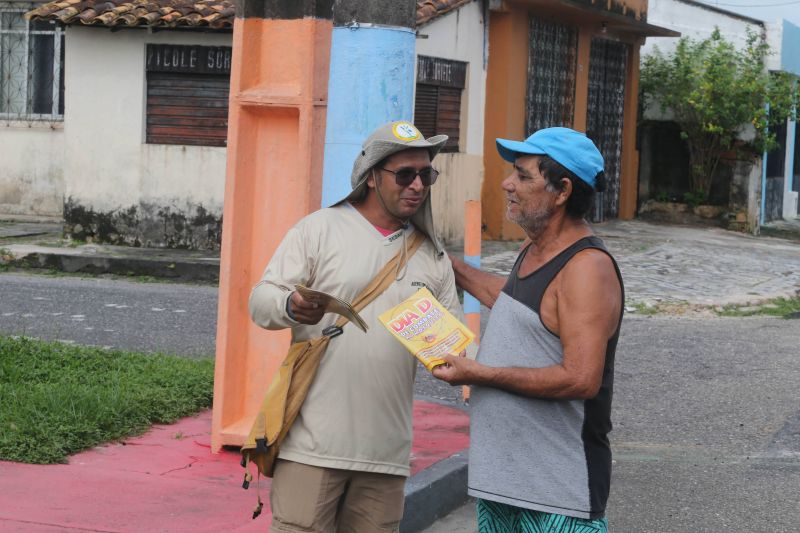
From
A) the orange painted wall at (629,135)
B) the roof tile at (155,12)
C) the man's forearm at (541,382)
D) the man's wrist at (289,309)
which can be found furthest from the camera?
the orange painted wall at (629,135)

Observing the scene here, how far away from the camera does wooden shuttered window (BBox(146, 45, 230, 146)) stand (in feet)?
51.1

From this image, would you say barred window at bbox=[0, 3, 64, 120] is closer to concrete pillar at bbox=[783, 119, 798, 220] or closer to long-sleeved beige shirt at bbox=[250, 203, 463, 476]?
concrete pillar at bbox=[783, 119, 798, 220]

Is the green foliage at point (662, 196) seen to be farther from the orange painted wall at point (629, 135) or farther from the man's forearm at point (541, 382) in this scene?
the man's forearm at point (541, 382)

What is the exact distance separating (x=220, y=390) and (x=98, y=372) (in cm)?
178

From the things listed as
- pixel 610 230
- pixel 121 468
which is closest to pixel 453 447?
pixel 121 468

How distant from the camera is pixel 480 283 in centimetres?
433

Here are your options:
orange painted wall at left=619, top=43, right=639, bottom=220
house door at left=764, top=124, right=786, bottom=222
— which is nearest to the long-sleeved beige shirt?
orange painted wall at left=619, top=43, right=639, bottom=220

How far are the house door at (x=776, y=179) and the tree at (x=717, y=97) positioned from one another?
286 centimetres

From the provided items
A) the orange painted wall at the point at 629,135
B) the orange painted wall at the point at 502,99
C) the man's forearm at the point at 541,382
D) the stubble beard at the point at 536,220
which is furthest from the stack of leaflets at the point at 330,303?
the orange painted wall at the point at 629,135

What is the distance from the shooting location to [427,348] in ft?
12.1

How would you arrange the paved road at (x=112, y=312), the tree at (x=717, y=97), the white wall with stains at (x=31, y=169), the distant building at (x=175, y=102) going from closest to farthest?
the paved road at (x=112, y=312) → the distant building at (x=175, y=102) → the white wall with stains at (x=31, y=169) → the tree at (x=717, y=97)

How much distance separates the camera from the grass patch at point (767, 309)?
13.2 metres

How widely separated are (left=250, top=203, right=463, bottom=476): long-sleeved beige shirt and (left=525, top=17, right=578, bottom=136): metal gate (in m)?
14.7

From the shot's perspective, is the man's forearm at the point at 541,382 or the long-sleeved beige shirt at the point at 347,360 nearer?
the man's forearm at the point at 541,382
